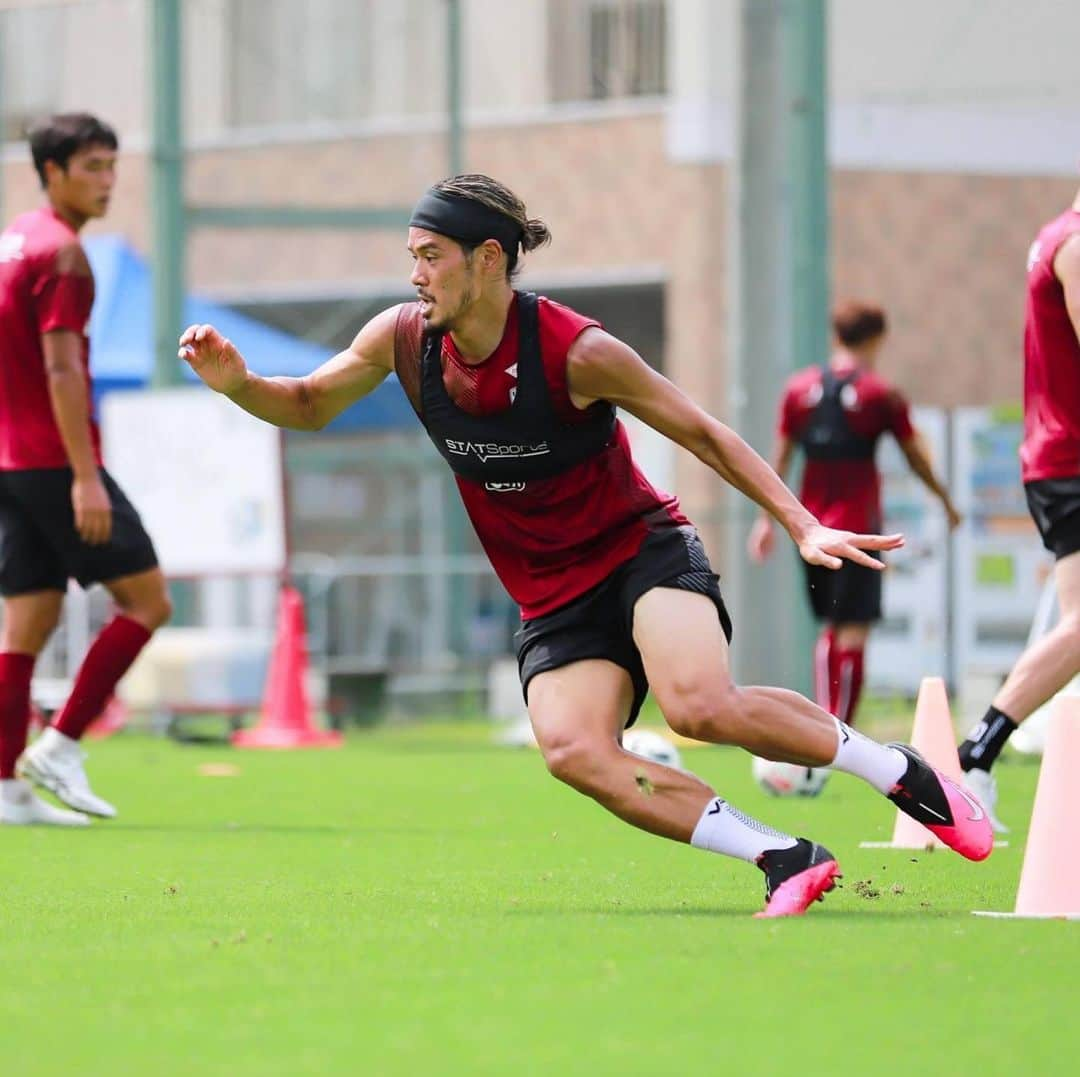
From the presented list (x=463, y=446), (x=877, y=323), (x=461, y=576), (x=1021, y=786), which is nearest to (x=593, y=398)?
(x=463, y=446)

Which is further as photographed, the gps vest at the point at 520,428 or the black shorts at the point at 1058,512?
the black shorts at the point at 1058,512

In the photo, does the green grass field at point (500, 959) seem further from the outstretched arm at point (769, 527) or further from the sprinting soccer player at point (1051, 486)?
the outstretched arm at point (769, 527)

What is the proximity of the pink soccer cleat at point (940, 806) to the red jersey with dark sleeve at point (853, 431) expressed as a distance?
529 centimetres

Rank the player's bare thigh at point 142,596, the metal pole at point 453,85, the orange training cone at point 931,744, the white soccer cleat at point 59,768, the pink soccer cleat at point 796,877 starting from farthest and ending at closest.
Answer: the metal pole at point 453,85
the player's bare thigh at point 142,596
the white soccer cleat at point 59,768
the orange training cone at point 931,744
the pink soccer cleat at point 796,877

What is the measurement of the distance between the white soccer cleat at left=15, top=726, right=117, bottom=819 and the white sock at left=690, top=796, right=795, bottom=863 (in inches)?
131

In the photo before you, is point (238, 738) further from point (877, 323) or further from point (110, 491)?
point (110, 491)

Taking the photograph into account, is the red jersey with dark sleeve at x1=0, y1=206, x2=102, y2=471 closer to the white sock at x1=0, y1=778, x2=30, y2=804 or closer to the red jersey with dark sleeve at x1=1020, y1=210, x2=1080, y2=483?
the white sock at x1=0, y1=778, x2=30, y2=804

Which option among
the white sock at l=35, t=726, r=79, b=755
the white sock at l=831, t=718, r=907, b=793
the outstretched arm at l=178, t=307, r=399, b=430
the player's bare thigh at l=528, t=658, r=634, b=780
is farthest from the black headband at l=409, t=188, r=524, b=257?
the white sock at l=35, t=726, r=79, b=755

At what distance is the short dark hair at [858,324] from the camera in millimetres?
10906

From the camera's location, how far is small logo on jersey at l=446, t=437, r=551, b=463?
214 inches

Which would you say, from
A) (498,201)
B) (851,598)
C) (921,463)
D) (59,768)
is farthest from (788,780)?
(498,201)

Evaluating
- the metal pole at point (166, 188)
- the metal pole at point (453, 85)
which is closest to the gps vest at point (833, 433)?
the metal pole at point (166, 188)

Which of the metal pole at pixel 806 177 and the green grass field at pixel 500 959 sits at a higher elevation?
the metal pole at pixel 806 177

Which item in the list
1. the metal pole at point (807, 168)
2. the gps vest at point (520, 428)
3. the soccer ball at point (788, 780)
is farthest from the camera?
the metal pole at point (807, 168)
